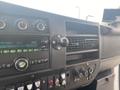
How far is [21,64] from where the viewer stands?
507mm

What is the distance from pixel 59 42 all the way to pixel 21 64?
15 cm

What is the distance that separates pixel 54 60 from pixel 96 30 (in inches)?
12.4

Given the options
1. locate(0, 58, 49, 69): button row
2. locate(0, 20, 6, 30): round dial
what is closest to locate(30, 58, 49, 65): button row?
locate(0, 58, 49, 69): button row

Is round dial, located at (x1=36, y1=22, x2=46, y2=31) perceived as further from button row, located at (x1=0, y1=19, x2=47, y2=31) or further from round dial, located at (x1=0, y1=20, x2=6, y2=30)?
round dial, located at (x1=0, y1=20, x2=6, y2=30)

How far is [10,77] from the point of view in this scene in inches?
19.3

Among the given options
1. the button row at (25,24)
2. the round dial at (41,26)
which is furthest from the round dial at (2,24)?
the round dial at (41,26)

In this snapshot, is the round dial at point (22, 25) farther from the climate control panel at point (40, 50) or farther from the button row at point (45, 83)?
the button row at point (45, 83)

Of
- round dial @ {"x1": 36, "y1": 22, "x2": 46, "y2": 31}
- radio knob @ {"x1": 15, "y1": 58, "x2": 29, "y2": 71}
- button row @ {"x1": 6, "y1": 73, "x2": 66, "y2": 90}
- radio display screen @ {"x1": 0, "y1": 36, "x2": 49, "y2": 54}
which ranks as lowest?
button row @ {"x1": 6, "y1": 73, "x2": 66, "y2": 90}

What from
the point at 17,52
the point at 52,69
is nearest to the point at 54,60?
the point at 52,69

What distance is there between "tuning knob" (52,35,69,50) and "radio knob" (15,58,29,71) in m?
0.11

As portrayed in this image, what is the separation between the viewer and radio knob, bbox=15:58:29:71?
50 cm

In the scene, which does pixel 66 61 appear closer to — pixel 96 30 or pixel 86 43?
pixel 86 43

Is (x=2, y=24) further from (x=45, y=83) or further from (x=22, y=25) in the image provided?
(x=45, y=83)

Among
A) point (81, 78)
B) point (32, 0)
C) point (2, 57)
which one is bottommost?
point (81, 78)
